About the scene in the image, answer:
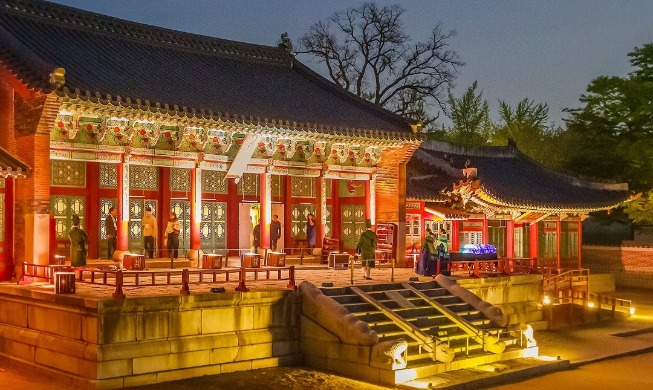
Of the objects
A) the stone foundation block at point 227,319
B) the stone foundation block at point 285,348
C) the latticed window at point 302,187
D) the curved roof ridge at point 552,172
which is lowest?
the stone foundation block at point 285,348

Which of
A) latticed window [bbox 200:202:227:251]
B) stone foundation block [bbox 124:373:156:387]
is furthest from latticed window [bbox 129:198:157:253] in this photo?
stone foundation block [bbox 124:373:156:387]

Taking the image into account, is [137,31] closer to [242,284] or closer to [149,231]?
[149,231]

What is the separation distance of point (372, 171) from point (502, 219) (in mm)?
6870

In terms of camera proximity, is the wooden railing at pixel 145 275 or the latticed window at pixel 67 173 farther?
the latticed window at pixel 67 173

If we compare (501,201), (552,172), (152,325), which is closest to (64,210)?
(152,325)

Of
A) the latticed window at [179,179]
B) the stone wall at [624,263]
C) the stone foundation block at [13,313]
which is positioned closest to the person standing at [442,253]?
the latticed window at [179,179]

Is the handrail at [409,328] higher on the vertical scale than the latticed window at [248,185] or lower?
lower

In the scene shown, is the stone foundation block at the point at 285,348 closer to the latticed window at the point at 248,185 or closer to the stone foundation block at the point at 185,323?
the stone foundation block at the point at 185,323

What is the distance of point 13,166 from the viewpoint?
737 inches

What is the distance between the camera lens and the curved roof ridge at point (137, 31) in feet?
81.4

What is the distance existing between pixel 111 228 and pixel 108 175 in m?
1.96

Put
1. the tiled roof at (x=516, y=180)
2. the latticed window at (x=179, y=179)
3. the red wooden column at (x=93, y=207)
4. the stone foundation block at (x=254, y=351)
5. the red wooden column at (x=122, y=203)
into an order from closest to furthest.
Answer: the stone foundation block at (x=254, y=351)
the red wooden column at (x=122, y=203)
the red wooden column at (x=93, y=207)
the latticed window at (x=179, y=179)
the tiled roof at (x=516, y=180)

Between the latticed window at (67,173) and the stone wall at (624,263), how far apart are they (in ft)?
88.8

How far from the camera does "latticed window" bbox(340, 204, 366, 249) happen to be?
28875 millimetres
